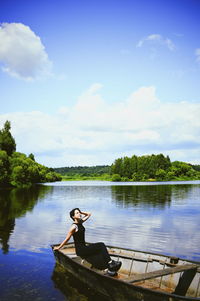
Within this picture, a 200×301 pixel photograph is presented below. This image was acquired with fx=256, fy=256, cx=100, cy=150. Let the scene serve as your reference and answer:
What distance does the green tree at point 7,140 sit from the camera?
261 ft

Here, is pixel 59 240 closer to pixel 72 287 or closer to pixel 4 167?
pixel 72 287

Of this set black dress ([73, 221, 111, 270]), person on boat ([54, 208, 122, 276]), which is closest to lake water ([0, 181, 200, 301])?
black dress ([73, 221, 111, 270])

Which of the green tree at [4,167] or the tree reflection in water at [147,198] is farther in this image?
the green tree at [4,167]

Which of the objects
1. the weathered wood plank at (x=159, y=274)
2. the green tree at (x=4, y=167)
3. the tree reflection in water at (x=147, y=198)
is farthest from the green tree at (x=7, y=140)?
the weathered wood plank at (x=159, y=274)

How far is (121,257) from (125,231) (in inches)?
370

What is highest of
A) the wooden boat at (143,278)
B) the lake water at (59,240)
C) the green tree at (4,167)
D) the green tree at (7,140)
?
the green tree at (7,140)

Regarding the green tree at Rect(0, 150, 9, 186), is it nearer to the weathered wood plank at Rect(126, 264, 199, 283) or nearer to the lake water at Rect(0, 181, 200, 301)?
the lake water at Rect(0, 181, 200, 301)

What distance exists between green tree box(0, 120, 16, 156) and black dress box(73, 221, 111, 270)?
247 ft

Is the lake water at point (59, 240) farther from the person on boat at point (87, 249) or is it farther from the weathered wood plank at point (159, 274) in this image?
the weathered wood plank at point (159, 274)

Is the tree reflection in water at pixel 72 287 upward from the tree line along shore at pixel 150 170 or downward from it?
downward

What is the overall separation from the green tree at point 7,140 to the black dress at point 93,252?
7533 cm

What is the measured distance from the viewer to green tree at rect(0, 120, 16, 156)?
261 feet

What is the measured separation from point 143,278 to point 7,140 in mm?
78297

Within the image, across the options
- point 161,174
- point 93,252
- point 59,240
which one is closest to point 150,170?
point 161,174
